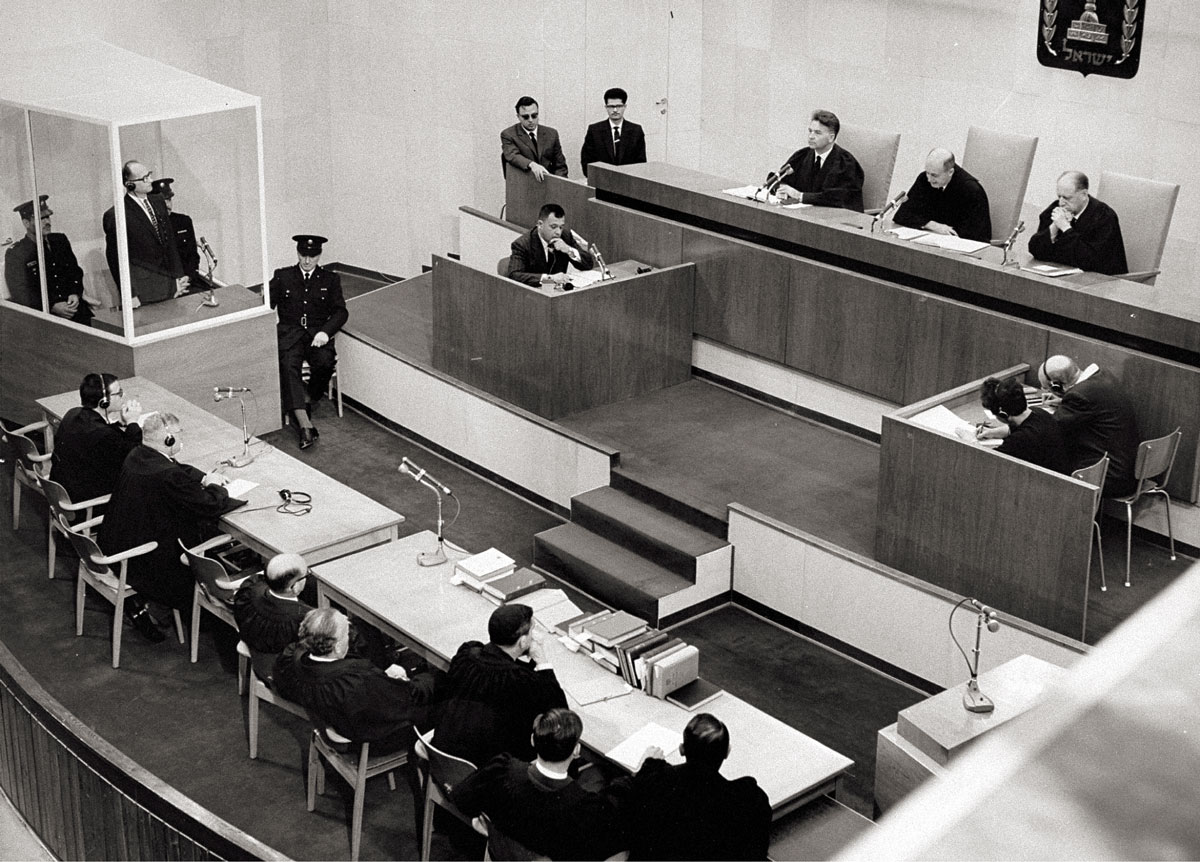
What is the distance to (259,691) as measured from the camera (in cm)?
539

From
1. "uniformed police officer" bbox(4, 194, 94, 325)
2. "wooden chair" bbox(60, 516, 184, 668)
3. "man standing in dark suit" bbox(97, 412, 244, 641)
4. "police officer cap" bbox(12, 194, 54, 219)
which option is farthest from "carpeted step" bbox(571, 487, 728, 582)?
"police officer cap" bbox(12, 194, 54, 219)

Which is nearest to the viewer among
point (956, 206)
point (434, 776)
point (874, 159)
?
point (434, 776)

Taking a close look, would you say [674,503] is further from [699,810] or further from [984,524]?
[699,810]

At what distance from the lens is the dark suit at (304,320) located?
29.5 feet

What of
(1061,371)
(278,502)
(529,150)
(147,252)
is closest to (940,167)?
(1061,371)

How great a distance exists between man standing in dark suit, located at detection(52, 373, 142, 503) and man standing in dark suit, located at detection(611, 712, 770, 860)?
147 inches

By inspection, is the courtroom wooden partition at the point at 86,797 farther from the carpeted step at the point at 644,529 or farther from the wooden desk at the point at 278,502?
the carpeted step at the point at 644,529

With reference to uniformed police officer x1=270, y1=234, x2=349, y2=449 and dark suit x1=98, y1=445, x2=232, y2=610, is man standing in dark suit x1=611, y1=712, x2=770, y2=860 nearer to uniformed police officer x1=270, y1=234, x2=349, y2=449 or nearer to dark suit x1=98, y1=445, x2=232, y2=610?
dark suit x1=98, y1=445, x2=232, y2=610

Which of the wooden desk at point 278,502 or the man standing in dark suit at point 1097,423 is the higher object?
the man standing in dark suit at point 1097,423

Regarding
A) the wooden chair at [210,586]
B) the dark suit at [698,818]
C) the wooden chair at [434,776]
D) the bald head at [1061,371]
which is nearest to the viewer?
the dark suit at [698,818]

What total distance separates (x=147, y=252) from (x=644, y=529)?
3573 mm

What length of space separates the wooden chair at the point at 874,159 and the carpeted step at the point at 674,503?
95.6 inches

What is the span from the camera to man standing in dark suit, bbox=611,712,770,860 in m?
4.08

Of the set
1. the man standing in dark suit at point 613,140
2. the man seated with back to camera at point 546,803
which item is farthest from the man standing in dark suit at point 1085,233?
the man seated with back to camera at point 546,803
